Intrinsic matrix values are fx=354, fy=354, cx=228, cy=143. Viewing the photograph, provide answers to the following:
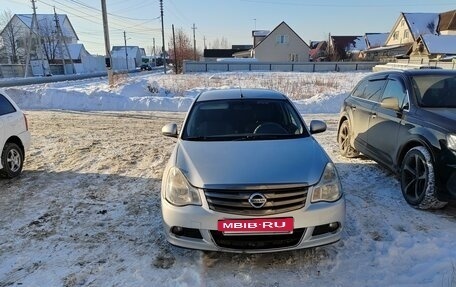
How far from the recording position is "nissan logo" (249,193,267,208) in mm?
3027

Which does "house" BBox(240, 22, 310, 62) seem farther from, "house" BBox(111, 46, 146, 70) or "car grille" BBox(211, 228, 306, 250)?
"car grille" BBox(211, 228, 306, 250)

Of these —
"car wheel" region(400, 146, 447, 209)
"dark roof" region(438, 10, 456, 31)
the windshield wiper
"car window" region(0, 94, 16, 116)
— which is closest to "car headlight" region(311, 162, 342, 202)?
the windshield wiper

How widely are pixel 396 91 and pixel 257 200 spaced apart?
3.54 m

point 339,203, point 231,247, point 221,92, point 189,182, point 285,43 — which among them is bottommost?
point 231,247

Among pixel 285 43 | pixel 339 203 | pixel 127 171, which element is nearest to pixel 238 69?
pixel 285 43

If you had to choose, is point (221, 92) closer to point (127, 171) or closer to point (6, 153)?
point (127, 171)

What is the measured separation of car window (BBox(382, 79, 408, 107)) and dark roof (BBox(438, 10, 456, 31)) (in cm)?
6251

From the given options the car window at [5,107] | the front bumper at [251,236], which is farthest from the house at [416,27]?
the front bumper at [251,236]

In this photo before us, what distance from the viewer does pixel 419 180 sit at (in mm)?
4473

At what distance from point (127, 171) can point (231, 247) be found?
11.9ft

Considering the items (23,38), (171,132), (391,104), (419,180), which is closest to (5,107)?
(171,132)

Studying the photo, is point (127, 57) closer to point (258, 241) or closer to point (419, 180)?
point (419, 180)

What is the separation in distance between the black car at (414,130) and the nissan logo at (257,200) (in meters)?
2.40

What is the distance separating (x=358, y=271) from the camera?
322 centimetres
